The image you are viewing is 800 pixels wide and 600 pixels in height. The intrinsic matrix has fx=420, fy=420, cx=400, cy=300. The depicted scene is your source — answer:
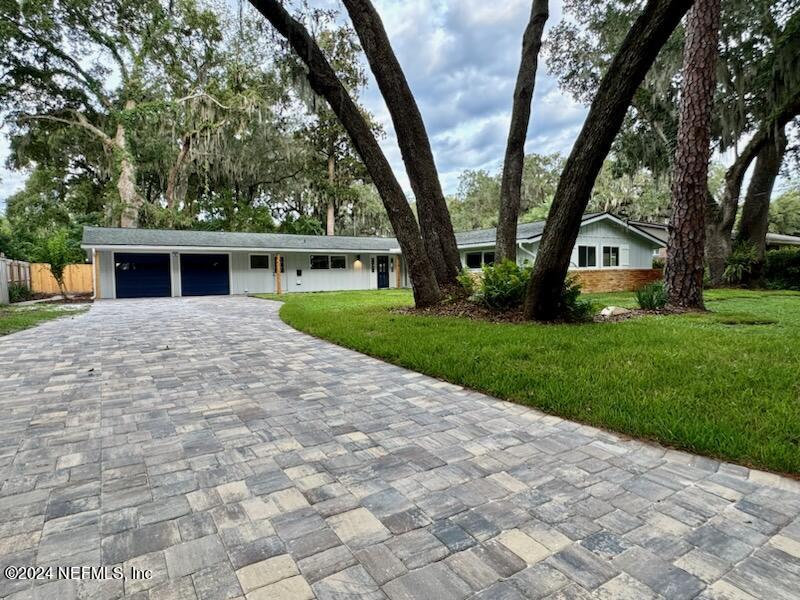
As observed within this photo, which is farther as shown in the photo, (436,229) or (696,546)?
(436,229)

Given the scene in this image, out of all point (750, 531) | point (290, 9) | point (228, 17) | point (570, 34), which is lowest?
point (750, 531)

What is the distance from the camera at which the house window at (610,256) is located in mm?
15586

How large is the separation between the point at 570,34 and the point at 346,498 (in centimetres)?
1571

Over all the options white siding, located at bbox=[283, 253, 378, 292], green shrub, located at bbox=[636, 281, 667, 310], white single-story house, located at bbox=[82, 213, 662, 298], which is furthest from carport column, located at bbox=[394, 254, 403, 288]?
green shrub, located at bbox=[636, 281, 667, 310]

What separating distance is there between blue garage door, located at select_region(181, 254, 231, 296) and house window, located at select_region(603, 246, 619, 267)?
48.3 feet

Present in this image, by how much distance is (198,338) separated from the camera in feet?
19.9

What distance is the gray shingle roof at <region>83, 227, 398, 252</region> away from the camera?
14.6m

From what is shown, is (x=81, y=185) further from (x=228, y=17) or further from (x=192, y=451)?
(x=192, y=451)

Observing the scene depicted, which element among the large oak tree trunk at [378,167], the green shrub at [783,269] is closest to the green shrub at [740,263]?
the green shrub at [783,269]

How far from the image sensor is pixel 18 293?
1328 cm

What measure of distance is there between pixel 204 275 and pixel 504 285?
13735 millimetres

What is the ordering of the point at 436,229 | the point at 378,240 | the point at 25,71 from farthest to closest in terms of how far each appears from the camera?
1. the point at 378,240
2. the point at 25,71
3. the point at 436,229

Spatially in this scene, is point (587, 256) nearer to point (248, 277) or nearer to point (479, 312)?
point (479, 312)

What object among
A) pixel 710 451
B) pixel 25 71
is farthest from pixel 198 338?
pixel 25 71
